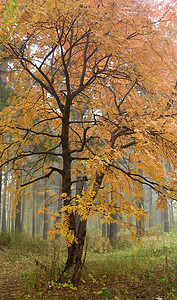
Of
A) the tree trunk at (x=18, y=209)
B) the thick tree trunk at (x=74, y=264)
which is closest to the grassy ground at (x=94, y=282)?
the thick tree trunk at (x=74, y=264)

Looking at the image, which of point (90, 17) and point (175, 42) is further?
point (175, 42)

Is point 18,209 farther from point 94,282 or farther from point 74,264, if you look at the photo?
point 94,282

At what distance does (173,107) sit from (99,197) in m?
3.10

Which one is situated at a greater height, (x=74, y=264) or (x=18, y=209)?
(x=18, y=209)

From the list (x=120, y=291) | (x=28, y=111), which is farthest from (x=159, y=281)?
(x=28, y=111)

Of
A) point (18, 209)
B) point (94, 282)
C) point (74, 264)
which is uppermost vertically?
point (18, 209)

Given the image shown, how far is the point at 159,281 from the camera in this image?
18.8 ft

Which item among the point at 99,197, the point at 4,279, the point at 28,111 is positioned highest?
the point at 28,111

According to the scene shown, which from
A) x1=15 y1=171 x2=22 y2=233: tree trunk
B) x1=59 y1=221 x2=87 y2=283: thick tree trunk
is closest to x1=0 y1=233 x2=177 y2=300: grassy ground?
x1=59 y1=221 x2=87 y2=283: thick tree trunk

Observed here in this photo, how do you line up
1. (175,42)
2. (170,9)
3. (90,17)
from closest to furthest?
(90,17) < (170,9) < (175,42)

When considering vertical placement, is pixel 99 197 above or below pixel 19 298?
above

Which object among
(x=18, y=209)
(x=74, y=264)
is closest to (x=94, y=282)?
(x=74, y=264)

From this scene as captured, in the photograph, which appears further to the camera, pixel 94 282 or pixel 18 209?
pixel 18 209

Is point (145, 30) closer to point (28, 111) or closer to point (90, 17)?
point (90, 17)
